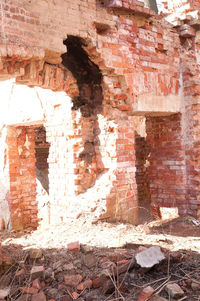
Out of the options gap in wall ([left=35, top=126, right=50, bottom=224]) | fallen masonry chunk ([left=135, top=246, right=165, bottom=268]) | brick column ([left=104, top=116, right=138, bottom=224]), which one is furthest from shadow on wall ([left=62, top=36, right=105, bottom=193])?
gap in wall ([left=35, top=126, right=50, bottom=224])

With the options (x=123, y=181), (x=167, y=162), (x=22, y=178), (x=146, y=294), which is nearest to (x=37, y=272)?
(x=146, y=294)

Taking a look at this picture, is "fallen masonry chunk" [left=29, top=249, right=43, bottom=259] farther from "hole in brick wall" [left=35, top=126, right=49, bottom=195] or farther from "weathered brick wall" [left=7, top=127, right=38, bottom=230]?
"hole in brick wall" [left=35, top=126, right=49, bottom=195]

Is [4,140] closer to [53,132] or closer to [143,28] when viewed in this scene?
[53,132]

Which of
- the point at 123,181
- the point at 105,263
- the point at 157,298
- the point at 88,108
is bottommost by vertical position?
the point at 157,298

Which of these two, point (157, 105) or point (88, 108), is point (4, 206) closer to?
point (88, 108)

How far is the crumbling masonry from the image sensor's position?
397 cm

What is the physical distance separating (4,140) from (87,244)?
12.1 feet

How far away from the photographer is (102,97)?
472 centimetres

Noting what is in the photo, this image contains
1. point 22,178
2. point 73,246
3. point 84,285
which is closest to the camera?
point 84,285

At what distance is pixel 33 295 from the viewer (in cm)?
260

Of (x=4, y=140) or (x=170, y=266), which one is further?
(x=4, y=140)

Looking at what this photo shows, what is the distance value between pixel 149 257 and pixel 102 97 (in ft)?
8.21

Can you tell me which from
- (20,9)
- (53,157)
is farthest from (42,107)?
(20,9)

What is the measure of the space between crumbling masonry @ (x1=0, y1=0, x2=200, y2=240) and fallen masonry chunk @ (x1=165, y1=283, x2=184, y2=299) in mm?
1821
